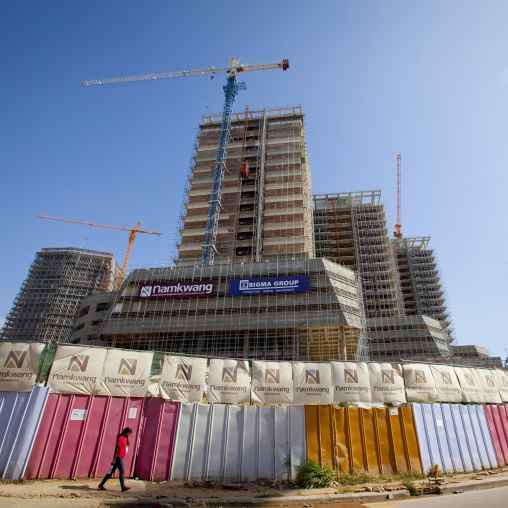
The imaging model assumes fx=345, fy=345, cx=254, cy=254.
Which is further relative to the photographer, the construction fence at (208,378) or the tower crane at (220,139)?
the tower crane at (220,139)

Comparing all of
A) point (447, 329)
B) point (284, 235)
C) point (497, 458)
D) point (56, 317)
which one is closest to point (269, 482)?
point (497, 458)

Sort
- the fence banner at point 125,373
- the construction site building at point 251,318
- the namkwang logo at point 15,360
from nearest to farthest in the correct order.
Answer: the namkwang logo at point 15,360
the fence banner at point 125,373
the construction site building at point 251,318

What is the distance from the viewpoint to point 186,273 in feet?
141

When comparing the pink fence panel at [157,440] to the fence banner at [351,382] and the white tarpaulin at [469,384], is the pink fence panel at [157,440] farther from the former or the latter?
the white tarpaulin at [469,384]

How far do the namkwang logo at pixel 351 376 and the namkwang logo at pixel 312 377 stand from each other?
3.17 feet

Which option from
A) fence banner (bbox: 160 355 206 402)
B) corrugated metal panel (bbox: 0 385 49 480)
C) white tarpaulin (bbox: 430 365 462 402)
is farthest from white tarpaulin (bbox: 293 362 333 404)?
corrugated metal panel (bbox: 0 385 49 480)

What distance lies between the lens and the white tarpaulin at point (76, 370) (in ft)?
32.5

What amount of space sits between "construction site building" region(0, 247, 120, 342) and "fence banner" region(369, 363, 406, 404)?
87.1 m

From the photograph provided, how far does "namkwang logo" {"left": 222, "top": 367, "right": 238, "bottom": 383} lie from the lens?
10.9 meters

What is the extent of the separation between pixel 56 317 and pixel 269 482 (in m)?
90.5

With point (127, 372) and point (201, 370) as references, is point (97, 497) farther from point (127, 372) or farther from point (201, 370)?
point (201, 370)

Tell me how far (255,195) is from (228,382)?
4759 cm

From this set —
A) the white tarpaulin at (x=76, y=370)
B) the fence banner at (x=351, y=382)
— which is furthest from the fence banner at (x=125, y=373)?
the fence banner at (x=351, y=382)

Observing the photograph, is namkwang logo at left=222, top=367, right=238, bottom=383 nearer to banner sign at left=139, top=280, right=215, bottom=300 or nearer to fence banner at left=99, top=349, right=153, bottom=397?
fence banner at left=99, top=349, right=153, bottom=397
